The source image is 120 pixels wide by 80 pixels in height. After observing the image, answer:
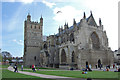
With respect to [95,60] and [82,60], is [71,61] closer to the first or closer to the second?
[82,60]

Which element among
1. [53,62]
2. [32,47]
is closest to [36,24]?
[32,47]

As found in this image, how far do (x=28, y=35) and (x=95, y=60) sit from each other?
4000cm

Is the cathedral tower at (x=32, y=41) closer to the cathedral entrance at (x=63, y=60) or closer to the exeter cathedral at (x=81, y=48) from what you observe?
the exeter cathedral at (x=81, y=48)

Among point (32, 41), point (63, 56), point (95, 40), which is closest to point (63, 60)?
point (63, 56)

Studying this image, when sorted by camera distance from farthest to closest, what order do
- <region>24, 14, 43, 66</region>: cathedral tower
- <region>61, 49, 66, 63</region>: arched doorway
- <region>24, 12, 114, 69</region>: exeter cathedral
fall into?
<region>24, 14, 43, 66</region>: cathedral tower < <region>61, 49, 66, 63</region>: arched doorway < <region>24, 12, 114, 69</region>: exeter cathedral

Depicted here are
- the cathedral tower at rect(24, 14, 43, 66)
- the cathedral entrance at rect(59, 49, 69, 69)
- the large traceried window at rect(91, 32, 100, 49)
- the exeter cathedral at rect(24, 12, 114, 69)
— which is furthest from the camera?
the cathedral tower at rect(24, 14, 43, 66)

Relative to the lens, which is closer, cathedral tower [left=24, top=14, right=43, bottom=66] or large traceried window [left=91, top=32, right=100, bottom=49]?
large traceried window [left=91, top=32, right=100, bottom=49]

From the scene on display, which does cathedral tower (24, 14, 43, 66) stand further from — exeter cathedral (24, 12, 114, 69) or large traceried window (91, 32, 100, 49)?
large traceried window (91, 32, 100, 49)

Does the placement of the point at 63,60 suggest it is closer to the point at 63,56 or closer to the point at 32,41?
the point at 63,56

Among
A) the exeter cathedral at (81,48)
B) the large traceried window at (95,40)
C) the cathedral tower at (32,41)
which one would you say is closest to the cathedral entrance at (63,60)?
the exeter cathedral at (81,48)

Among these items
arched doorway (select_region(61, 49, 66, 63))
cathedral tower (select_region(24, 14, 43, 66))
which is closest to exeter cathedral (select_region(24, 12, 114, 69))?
arched doorway (select_region(61, 49, 66, 63))

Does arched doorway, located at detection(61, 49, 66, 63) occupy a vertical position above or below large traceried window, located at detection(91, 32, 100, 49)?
below

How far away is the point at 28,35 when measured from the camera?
6912 cm

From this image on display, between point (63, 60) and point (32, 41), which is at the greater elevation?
point (32, 41)
